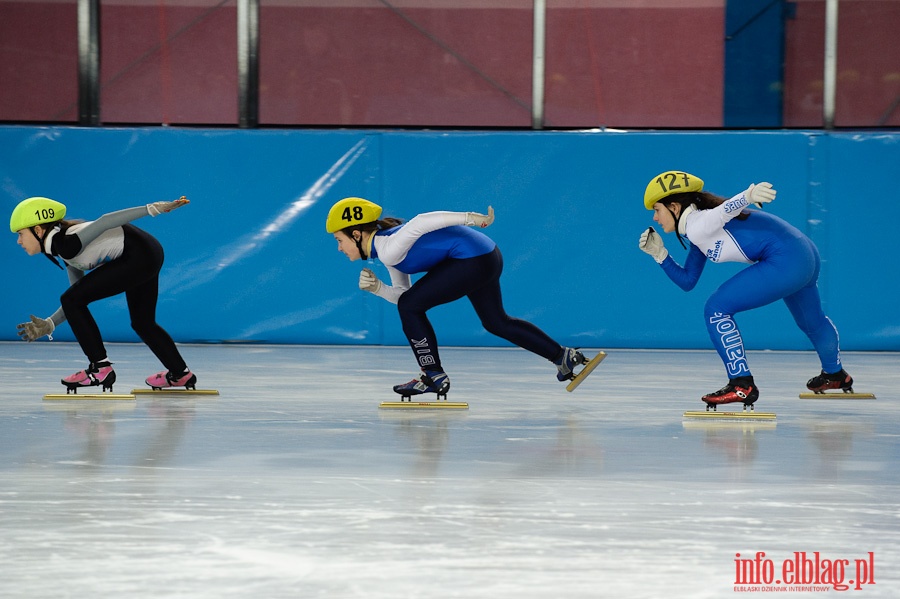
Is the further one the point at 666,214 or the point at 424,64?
the point at 424,64

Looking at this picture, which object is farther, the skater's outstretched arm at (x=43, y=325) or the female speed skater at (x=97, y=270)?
the skater's outstretched arm at (x=43, y=325)

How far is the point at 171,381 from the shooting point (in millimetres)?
7559

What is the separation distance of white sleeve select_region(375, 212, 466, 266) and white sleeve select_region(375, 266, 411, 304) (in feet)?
0.91

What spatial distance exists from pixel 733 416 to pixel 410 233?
1867 millimetres

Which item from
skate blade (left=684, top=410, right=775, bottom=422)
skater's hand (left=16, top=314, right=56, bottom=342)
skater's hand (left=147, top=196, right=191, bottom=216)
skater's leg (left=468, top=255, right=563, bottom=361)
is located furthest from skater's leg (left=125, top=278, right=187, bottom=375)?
skate blade (left=684, top=410, right=775, bottom=422)

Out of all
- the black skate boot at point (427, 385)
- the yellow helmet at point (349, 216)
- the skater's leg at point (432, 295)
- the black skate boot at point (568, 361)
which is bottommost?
the black skate boot at point (427, 385)

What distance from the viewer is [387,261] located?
22.6ft

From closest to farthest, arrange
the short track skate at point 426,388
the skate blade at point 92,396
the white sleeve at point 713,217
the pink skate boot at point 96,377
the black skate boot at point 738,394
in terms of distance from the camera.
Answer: the white sleeve at point 713,217
the black skate boot at point 738,394
the short track skate at point 426,388
the skate blade at point 92,396
the pink skate boot at point 96,377

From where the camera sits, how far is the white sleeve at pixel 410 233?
266 inches

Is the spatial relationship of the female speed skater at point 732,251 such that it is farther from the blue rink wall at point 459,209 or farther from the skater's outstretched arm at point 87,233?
the blue rink wall at point 459,209

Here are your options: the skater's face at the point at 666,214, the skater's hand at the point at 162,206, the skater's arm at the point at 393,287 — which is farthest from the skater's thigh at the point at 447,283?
the skater's hand at the point at 162,206

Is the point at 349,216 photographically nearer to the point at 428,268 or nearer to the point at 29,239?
the point at 428,268

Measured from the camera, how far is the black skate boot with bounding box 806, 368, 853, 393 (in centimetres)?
753

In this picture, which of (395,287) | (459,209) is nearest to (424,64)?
(459,209)
